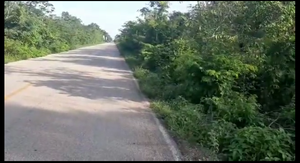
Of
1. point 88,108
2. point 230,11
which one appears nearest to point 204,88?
point 88,108

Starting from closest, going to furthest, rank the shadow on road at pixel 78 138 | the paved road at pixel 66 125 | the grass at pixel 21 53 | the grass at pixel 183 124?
1. the grass at pixel 21 53
2. the paved road at pixel 66 125
3. the shadow on road at pixel 78 138
4. the grass at pixel 183 124

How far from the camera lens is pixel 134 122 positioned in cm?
773

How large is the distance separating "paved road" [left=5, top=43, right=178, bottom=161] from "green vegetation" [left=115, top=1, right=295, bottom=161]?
2.56 feet

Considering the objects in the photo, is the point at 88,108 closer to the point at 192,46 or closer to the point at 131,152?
the point at 131,152

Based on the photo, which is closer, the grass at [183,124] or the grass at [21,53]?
the grass at [21,53]

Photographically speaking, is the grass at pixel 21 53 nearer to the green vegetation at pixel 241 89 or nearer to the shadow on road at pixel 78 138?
the shadow on road at pixel 78 138

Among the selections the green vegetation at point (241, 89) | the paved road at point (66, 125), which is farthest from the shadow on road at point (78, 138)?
the green vegetation at point (241, 89)

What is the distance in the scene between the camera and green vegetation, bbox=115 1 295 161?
18.3 feet

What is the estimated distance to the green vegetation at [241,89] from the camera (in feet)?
18.3

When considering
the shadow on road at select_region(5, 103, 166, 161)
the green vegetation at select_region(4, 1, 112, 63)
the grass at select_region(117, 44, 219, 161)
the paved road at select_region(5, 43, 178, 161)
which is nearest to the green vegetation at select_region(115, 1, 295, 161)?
the grass at select_region(117, 44, 219, 161)

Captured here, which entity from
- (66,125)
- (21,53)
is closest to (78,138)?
(66,125)

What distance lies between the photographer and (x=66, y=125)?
21.5 feet

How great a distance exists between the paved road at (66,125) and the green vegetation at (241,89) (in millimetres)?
779

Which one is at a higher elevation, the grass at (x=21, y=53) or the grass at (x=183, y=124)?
the grass at (x=21, y=53)
